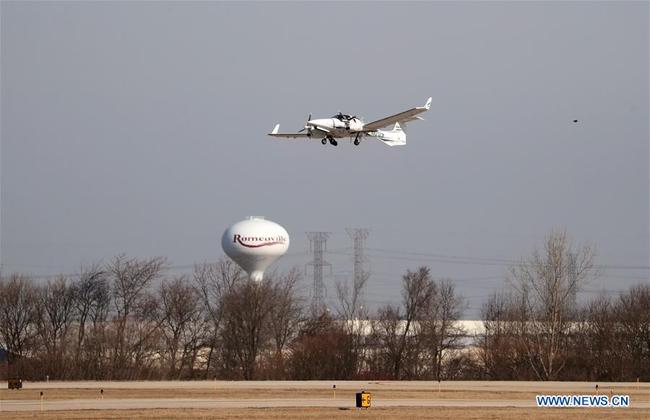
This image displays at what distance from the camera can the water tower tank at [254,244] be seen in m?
110

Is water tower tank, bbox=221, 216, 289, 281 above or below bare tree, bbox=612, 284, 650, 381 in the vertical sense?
above

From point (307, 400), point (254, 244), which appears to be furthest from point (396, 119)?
point (254, 244)

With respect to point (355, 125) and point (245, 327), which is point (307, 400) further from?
point (245, 327)

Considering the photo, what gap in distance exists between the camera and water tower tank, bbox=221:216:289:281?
362 feet

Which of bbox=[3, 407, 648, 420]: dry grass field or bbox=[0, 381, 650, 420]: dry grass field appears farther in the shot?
bbox=[0, 381, 650, 420]: dry grass field

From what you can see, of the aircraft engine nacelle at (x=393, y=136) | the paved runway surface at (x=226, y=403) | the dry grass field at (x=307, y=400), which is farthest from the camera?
the aircraft engine nacelle at (x=393, y=136)

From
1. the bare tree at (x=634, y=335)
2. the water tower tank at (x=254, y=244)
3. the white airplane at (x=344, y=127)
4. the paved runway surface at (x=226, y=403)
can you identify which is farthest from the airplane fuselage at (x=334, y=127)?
the water tower tank at (x=254, y=244)

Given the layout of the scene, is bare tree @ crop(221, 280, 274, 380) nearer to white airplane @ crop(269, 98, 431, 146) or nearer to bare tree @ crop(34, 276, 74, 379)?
bare tree @ crop(34, 276, 74, 379)

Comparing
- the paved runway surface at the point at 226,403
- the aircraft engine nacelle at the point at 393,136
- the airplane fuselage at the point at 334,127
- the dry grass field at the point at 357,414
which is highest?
the aircraft engine nacelle at the point at 393,136

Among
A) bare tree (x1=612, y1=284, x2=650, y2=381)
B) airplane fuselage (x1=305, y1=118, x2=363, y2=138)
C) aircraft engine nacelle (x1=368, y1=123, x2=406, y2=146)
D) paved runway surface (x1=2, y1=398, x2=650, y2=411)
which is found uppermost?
aircraft engine nacelle (x1=368, y1=123, x2=406, y2=146)

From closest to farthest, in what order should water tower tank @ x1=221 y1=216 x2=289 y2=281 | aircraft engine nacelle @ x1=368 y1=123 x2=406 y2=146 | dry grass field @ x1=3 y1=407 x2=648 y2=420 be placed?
dry grass field @ x1=3 y1=407 x2=648 y2=420, aircraft engine nacelle @ x1=368 y1=123 x2=406 y2=146, water tower tank @ x1=221 y1=216 x2=289 y2=281

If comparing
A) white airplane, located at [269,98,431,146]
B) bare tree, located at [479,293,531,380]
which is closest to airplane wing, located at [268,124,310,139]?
white airplane, located at [269,98,431,146]

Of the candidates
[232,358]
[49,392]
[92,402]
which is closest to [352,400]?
[92,402]

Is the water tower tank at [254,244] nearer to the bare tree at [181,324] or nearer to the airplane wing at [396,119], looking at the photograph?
the bare tree at [181,324]
